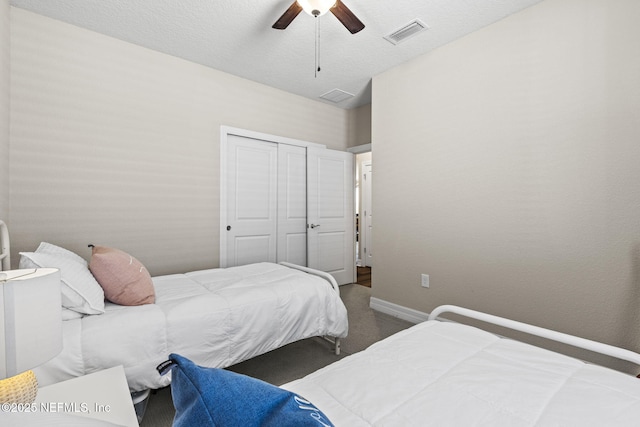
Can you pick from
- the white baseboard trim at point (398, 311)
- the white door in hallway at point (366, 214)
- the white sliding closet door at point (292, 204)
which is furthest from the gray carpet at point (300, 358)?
the white door in hallway at point (366, 214)

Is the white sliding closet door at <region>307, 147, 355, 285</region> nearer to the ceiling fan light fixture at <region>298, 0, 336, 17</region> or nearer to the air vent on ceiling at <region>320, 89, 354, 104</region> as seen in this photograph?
the air vent on ceiling at <region>320, 89, 354, 104</region>

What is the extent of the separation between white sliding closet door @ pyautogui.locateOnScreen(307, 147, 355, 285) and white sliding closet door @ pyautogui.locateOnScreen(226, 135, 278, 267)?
517 millimetres

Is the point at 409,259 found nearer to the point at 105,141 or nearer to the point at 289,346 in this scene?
the point at 289,346

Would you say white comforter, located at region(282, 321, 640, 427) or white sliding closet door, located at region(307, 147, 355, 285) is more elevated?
white sliding closet door, located at region(307, 147, 355, 285)

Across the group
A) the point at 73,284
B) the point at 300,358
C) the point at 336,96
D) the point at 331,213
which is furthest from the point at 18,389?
the point at 336,96

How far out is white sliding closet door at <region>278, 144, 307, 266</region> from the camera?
385 centimetres

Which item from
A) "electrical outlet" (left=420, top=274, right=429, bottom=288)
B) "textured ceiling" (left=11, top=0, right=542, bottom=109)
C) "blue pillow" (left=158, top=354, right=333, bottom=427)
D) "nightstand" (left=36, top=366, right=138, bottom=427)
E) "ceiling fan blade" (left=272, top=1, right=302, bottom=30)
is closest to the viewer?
"blue pillow" (left=158, top=354, right=333, bottom=427)

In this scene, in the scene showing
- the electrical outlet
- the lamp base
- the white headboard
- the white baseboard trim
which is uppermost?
the white headboard

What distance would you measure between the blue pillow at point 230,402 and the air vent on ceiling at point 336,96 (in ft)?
12.4

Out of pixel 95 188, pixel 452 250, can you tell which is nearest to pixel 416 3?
pixel 452 250

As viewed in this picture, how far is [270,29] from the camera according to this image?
259 centimetres

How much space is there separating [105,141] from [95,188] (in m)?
0.44

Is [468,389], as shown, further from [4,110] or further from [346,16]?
[4,110]

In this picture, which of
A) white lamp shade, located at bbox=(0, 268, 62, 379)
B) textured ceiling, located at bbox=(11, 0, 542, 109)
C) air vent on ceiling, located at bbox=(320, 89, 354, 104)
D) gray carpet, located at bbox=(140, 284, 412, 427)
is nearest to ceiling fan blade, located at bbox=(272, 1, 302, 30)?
textured ceiling, located at bbox=(11, 0, 542, 109)
